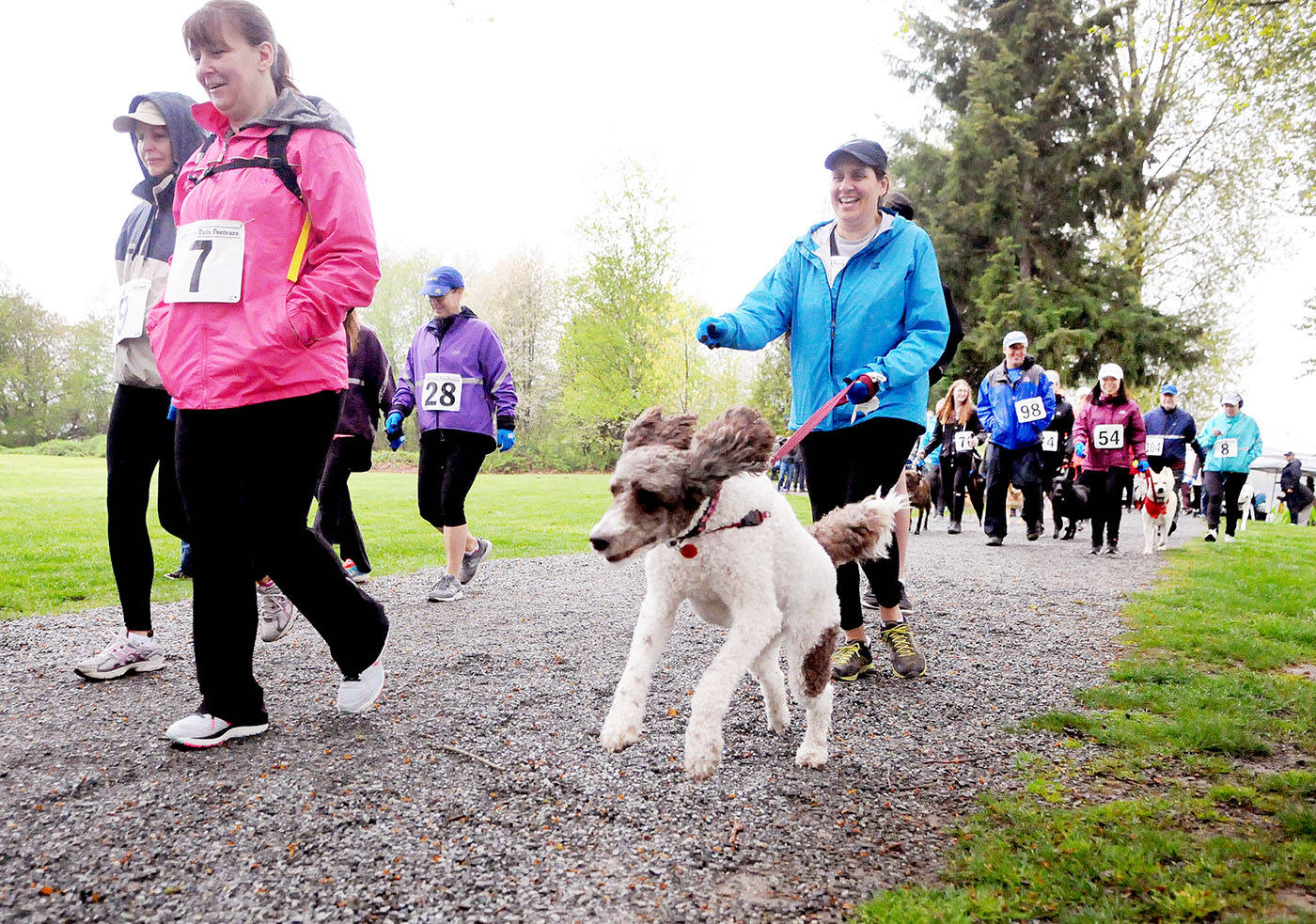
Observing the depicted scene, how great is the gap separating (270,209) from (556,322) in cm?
3861

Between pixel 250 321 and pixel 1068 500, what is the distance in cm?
1170

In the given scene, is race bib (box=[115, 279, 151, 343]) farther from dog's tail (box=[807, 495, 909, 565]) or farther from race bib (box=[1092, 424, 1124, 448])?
race bib (box=[1092, 424, 1124, 448])

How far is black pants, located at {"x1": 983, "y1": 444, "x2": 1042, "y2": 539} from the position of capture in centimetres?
987

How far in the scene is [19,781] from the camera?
9.01 ft

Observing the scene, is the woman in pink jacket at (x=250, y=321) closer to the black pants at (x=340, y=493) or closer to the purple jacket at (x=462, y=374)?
the purple jacket at (x=462, y=374)

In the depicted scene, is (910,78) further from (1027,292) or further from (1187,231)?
(1187,231)

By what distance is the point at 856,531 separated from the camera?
329 cm

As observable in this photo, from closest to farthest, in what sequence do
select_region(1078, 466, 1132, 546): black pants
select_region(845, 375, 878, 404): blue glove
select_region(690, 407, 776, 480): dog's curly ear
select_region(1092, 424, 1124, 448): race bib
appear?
1. select_region(690, 407, 776, 480): dog's curly ear
2. select_region(845, 375, 878, 404): blue glove
3. select_region(1092, 424, 1124, 448): race bib
4. select_region(1078, 466, 1132, 546): black pants

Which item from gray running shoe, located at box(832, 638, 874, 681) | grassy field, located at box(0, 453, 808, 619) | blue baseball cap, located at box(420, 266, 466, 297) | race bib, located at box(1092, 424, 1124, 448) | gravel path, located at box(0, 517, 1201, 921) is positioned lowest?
grassy field, located at box(0, 453, 808, 619)

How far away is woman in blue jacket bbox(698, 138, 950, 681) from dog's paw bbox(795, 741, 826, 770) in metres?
1.12

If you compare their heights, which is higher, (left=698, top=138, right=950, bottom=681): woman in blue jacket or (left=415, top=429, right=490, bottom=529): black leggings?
(left=698, top=138, right=950, bottom=681): woman in blue jacket

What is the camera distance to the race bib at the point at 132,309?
3.68 m

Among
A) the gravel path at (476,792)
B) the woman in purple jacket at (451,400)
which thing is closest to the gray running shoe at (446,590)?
the woman in purple jacket at (451,400)

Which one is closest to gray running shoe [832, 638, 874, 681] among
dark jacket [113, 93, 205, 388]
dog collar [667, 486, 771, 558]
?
dog collar [667, 486, 771, 558]
